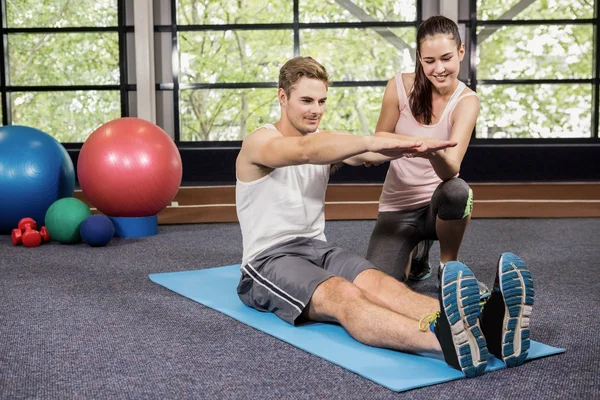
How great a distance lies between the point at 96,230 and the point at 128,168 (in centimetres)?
44

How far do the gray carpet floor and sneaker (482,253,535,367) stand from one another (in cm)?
7

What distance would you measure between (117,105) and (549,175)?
15.8ft

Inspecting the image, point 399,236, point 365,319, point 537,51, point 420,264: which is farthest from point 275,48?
point 365,319

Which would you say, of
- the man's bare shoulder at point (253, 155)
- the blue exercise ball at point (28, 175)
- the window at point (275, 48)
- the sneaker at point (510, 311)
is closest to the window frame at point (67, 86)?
the window at point (275, 48)

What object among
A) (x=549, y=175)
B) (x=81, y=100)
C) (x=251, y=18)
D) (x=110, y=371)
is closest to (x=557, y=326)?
(x=110, y=371)

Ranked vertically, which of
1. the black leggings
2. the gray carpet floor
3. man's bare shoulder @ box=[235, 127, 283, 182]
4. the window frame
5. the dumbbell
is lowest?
the gray carpet floor

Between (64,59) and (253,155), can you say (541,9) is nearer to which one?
(64,59)

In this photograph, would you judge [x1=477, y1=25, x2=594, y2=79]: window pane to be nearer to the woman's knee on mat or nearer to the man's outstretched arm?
the woman's knee on mat

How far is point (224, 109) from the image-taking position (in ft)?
27.4

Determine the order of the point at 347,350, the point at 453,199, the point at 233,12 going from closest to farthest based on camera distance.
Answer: the point at 347,350
the point at 453,199
the point at 233,12

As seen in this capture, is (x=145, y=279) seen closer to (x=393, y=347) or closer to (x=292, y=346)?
(x=292, y=346)

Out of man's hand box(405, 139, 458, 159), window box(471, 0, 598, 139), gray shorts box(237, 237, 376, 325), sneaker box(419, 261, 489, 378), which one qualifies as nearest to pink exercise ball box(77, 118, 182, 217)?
gray shorts box(237, 237, 376, 325)

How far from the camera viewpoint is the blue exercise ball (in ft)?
15.5

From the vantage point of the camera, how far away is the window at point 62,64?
8219mm
